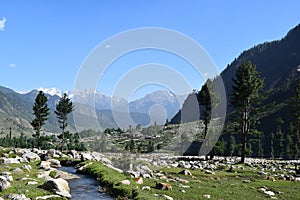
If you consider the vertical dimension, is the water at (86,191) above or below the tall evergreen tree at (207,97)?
below

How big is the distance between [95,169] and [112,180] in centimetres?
1317

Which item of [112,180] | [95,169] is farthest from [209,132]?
[112,180]

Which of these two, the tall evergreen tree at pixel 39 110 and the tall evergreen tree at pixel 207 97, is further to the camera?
the tall evergreen tree at pixel 39 110

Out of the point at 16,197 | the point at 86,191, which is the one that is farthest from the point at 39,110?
the point at 16,197

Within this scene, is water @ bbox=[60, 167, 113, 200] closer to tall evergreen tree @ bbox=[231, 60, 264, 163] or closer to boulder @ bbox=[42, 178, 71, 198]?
boulder @ bbox=[42, 178, 71, 198]

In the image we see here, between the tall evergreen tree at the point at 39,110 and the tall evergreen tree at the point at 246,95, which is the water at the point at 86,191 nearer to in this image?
the tall evergreen tree at the point at 246,95

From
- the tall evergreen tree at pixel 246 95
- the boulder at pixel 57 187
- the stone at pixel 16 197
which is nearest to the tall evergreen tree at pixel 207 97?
the tall evergreen tree at pixel 246 95

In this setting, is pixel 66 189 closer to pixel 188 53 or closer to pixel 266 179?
pixel 266 179

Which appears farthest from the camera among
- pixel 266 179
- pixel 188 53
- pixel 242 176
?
pixel 188 53

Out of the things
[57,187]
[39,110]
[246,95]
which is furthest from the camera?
[39,110]

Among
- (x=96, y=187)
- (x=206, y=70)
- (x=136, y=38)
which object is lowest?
(x=96, y=187)

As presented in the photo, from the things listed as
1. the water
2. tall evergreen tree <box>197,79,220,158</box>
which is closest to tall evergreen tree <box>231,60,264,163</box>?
tall evergreen tree <box>197,79,220,158</box>

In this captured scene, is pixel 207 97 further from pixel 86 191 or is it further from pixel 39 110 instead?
pixel 39 110

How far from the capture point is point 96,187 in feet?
120
